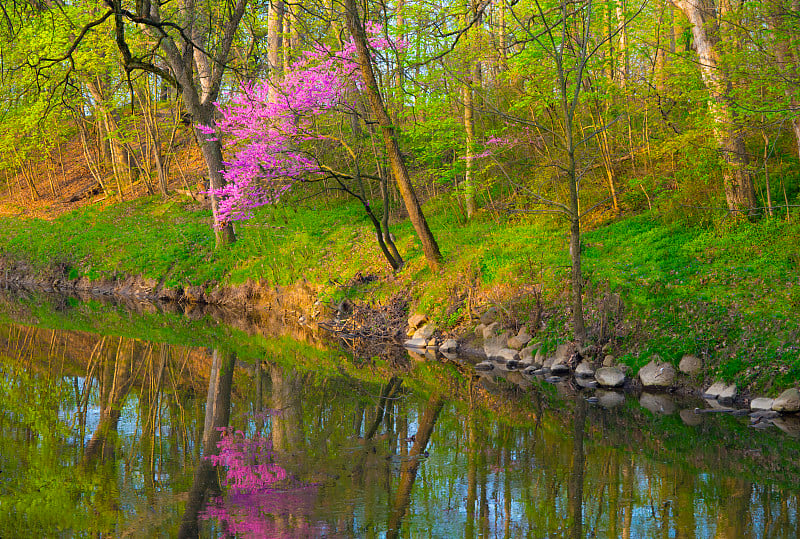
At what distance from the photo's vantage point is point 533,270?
12461 mm

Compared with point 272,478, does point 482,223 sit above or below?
above

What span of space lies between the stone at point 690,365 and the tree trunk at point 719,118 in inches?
120

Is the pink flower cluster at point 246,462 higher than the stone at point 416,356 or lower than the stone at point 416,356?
higher

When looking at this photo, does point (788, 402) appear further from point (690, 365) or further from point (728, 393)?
point (690, 365)

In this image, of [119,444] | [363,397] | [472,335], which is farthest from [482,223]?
[119,444]

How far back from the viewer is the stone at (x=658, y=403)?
8875mm

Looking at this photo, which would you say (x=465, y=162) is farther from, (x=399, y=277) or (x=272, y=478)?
(x=272, y=478)

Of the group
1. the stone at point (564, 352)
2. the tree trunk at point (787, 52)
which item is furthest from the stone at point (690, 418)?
the tree trunk at point (787, 52)

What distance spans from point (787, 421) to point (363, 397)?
5.21 meters

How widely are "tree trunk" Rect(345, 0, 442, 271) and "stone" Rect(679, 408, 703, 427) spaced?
6.38 metres

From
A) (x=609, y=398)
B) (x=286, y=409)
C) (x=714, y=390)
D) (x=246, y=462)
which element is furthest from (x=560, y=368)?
(x=246, y=462)

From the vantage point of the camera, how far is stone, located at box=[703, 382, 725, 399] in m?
9.16

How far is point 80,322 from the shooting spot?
1664 cm

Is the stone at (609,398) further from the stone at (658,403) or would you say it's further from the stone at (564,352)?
the stone at (564,352)
